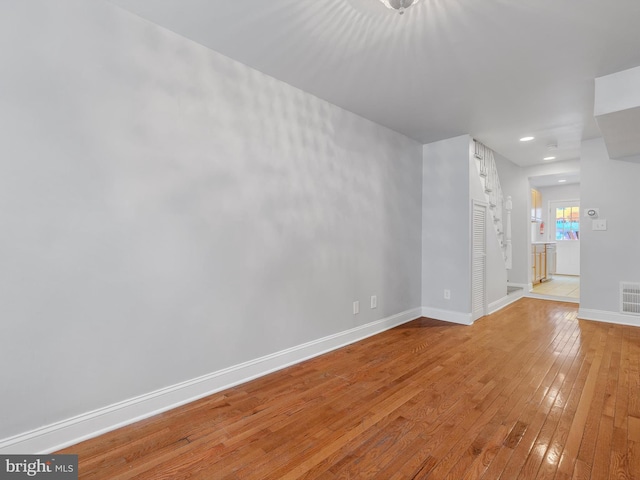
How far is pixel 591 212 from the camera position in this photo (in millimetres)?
4195

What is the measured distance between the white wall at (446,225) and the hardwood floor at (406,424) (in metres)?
1.16

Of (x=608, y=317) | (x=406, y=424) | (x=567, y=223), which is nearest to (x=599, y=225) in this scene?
(x=608, y=317)

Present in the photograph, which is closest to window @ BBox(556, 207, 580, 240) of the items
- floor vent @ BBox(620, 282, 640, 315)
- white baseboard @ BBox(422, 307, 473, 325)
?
floor vent @ BBox(620, 282, 640, 315)

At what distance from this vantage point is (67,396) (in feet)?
5.53

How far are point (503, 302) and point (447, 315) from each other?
1488mm

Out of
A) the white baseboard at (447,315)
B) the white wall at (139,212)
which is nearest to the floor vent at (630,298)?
the white baseboard at (447,315)

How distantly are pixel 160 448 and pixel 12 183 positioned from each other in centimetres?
153

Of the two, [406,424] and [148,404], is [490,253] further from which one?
[148,404]

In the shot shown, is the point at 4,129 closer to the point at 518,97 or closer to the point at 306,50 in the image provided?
the point at 306,50

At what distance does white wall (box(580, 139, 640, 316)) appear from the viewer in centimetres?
394

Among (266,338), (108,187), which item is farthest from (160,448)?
(108,187)

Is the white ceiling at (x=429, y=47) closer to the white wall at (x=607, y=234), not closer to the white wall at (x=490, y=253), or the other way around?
the white wall at (x=490, y=253)

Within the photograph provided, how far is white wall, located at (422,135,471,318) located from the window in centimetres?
639

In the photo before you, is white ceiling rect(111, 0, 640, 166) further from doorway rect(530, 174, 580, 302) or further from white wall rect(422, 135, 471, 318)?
doorway rect(530, 174, 580, 302)
